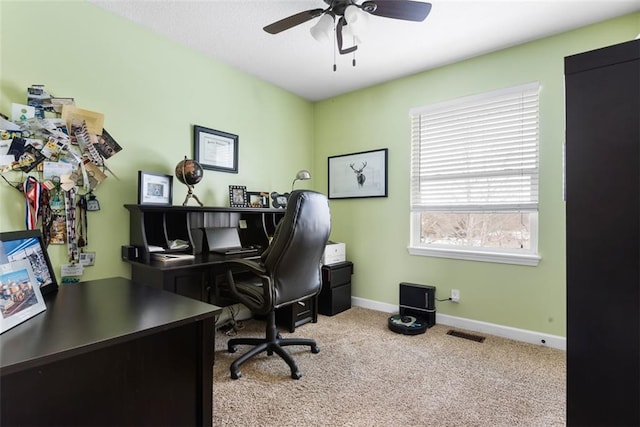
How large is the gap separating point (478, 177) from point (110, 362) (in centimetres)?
283

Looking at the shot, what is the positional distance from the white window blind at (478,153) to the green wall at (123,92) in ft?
5.47

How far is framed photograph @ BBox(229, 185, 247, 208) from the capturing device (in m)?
2.91

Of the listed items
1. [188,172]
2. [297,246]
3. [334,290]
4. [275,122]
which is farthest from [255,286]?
[275,122]

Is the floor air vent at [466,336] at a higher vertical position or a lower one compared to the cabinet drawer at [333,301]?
lower

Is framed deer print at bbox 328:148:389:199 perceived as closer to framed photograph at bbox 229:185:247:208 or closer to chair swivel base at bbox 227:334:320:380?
framed photograph at bbox 229:185:247:208

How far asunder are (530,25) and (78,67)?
313 centimetres

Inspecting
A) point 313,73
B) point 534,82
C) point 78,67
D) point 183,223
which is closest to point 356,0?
point 313,73

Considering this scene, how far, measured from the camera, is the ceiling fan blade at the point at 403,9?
5.45ft

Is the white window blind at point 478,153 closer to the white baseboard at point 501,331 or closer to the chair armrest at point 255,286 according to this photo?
the white baseboard at point 501,331

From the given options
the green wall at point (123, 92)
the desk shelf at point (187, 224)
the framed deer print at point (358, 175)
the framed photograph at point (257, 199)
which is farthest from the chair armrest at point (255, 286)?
the framed deer print at point (358, 175)

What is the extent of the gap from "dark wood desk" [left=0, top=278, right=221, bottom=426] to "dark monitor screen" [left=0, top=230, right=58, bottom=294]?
0.23 feet

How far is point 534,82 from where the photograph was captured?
2.49 meters

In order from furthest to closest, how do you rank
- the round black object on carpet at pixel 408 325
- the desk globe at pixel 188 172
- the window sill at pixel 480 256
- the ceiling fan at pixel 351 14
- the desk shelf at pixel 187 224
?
the round black object on carpet at pixel 408 325 < the window sill at pixel 480 256 < the desk globe at pixel 188 172 < the desk shelf at pixel 187 224 < the ceiling fan at pixel 351 14

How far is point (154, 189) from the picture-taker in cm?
231
